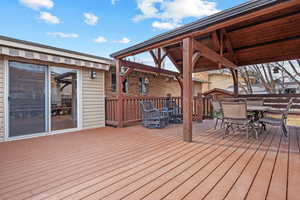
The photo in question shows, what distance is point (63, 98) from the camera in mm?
5000

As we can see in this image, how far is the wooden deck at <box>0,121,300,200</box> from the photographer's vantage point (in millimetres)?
1669

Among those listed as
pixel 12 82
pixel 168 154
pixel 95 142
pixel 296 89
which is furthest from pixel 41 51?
pixel 296 89

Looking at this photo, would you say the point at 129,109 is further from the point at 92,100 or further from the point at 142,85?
the point at 142,85

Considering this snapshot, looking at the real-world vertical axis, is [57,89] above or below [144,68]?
below

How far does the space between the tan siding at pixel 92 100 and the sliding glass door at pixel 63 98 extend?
0.94 ft

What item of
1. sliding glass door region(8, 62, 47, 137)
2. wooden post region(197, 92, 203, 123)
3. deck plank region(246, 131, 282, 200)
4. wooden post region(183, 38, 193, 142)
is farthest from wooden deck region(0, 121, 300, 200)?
wooden post region(197, 92, 203, 123)

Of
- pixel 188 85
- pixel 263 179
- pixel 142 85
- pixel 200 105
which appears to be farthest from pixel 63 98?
pixel 263 179

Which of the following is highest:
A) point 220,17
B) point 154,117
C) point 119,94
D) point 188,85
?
point 220,17

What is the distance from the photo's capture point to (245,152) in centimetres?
292

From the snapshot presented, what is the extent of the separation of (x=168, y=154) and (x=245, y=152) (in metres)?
1.40

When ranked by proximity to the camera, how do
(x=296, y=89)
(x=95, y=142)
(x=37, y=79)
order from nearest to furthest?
(x=95, y=142) → (x=37, y=79) → (x=296, y=89)

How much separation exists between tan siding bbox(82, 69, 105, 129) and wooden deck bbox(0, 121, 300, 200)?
2029 millimetres

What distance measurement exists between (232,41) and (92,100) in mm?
5418

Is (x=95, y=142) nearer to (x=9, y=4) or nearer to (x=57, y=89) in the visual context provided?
(x=57, y=89)
